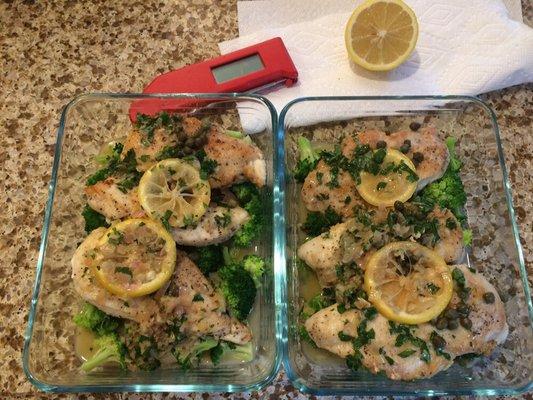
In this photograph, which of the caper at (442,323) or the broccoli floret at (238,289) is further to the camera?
the broccoli floret at (238,289)

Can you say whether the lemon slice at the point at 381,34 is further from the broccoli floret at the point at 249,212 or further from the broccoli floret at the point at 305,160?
the broccoli floret at the point at 249,212

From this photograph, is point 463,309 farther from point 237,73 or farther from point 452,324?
point 237,73

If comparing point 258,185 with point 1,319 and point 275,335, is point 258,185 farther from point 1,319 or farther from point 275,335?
point 1,319

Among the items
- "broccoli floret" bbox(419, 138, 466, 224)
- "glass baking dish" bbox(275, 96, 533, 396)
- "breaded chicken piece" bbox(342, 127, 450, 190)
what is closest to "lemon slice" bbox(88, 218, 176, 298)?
"glass baking dish" bbox(275, 96, 533, 396)

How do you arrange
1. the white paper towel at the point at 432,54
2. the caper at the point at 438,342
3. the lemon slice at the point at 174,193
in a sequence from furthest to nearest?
the white paper towel at the point at 432,54, the lemon slice at the point at 174,193, the caper at the point at 438,342

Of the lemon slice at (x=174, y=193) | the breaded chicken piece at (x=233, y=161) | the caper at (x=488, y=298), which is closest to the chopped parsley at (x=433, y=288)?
the caper at (x=488, y=298)

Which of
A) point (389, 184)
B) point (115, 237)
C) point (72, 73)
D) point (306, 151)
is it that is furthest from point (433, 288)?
point (72, 73)
